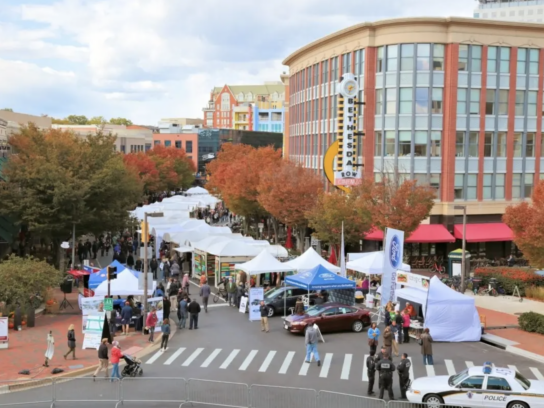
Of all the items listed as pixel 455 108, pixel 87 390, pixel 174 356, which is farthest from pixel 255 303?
pixel 455 108

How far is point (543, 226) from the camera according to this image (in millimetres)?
31562

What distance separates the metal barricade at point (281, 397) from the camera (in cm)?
1694

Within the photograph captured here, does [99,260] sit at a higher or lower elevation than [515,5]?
lower

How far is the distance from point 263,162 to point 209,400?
4570cm

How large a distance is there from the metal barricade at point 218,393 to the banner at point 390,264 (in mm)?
11924

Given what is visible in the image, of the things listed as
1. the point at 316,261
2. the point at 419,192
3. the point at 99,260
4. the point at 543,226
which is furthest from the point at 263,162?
the point at 543,226

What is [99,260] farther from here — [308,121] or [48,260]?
[308,121]

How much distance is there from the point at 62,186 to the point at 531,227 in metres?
24.6

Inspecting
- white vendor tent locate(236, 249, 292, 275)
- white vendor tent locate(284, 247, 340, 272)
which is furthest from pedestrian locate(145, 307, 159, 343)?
white vendor tent locate(284, 247, 340, 272)

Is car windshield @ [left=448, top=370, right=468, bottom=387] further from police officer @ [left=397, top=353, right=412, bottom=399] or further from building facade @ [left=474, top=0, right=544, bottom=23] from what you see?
building facade @ [left=474, top=0, right=544, bottom=23]

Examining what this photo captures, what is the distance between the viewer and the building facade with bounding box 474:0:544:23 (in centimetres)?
15400

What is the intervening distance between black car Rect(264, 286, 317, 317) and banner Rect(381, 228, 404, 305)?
3.62 m

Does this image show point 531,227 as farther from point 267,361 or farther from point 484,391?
point 484,391

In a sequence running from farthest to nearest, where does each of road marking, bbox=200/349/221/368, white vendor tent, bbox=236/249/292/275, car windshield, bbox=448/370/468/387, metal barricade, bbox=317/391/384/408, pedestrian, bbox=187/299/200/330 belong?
white vendor tent, bbox=236/249/292/275
pedestrian, bbox=187/299/200/330
road marking, bbox=200/349/221/368
car windshield, bbox=448/370/468/387
metal barricade, bbox=317/391/384/408
